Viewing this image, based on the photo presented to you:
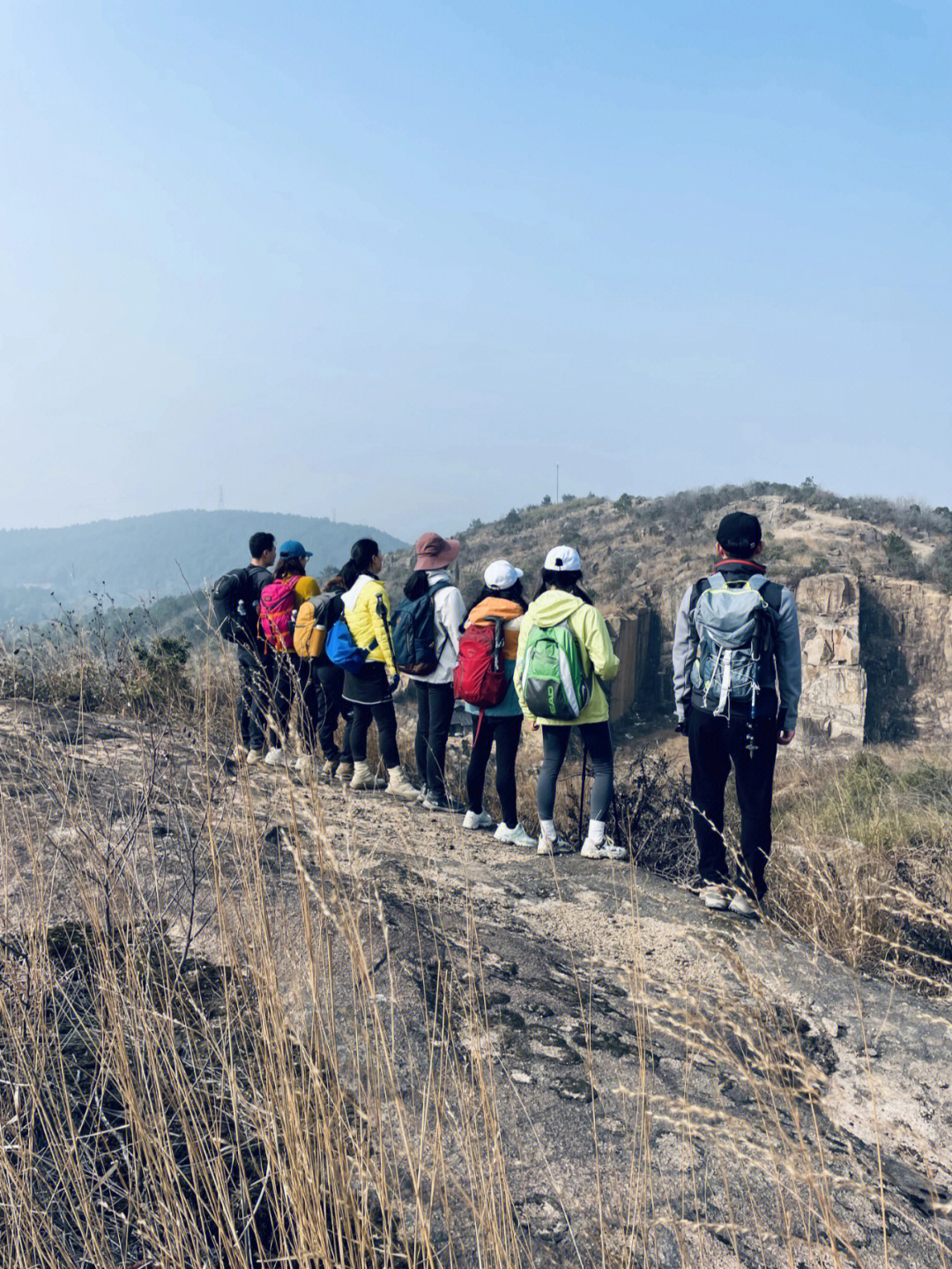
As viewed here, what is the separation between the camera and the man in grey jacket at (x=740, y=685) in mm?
3980

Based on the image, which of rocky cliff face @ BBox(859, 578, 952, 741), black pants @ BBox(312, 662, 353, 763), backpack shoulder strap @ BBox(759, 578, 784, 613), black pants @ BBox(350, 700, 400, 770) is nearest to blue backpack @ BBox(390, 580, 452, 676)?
black pants @ BBox(350, 700, 400, 770)

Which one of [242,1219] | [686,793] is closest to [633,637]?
[686,793]

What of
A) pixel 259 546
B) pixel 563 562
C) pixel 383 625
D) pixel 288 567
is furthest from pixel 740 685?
pixel 259 546

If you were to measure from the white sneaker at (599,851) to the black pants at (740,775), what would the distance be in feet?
2.29

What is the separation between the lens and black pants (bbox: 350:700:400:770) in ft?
19.4

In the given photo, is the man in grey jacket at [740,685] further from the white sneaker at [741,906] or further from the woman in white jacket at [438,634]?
the woman in white jacket at [438,634]

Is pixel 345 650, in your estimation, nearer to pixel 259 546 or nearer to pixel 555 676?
pixel 259 546

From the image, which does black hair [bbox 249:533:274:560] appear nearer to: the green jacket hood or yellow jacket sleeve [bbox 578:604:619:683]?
the green jacket hood

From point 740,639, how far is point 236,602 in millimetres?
3758

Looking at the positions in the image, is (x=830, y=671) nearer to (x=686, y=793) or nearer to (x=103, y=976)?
(x=686, y=793)

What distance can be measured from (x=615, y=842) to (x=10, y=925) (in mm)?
3850

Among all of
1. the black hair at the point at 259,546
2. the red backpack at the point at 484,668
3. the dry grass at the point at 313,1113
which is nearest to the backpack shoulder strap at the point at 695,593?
the red backpack at the point at 484,668

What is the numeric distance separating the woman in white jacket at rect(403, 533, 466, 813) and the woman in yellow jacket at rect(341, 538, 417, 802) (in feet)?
0.74

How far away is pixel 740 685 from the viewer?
13.0 feet
